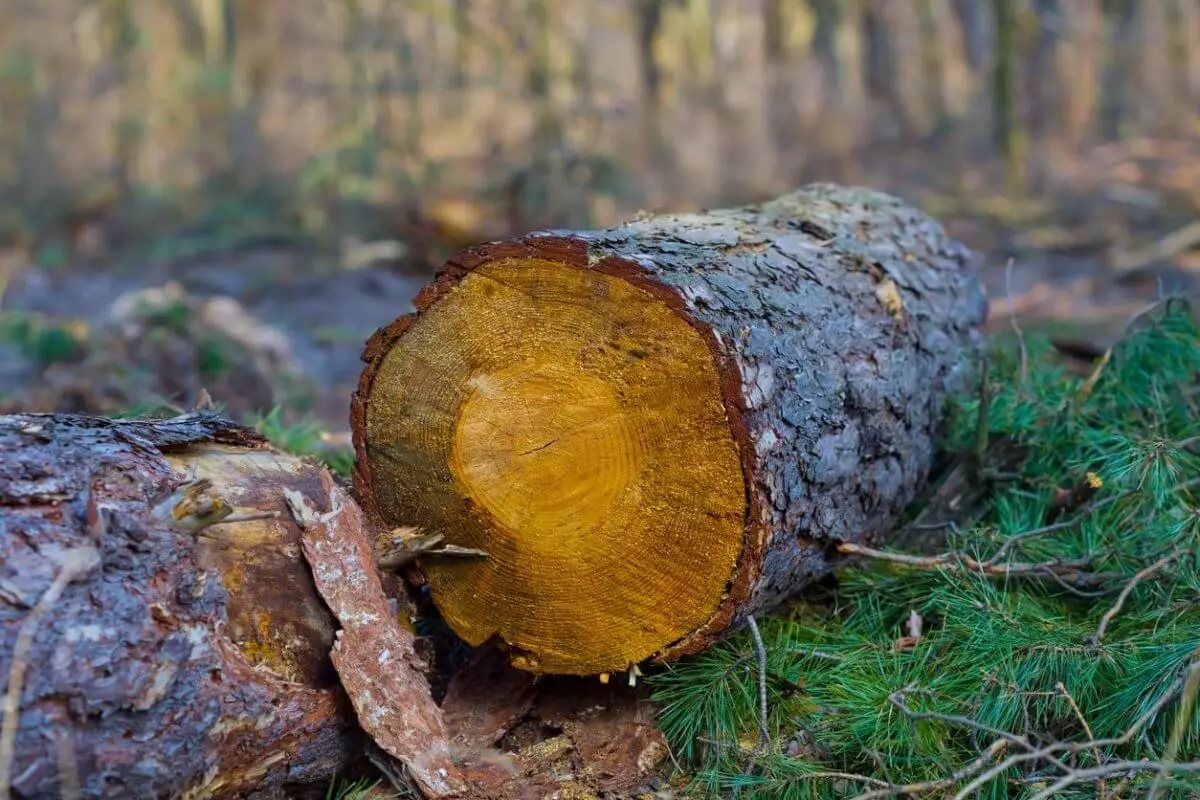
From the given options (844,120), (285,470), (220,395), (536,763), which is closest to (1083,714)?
(536,763)

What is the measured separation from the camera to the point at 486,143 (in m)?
11.1

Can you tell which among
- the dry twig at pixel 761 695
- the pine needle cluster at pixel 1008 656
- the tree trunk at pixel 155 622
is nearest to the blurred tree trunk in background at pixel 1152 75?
the pine needle cluster at pixel 1008 656

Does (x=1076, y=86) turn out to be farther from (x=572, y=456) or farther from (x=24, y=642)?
(x=24, y=642)

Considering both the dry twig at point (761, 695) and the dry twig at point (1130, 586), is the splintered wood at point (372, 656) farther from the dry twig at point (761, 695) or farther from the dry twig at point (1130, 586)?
the dry twig at point (1130, 586)

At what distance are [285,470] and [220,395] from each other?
9.90ft

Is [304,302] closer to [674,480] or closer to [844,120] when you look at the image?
[674,480]

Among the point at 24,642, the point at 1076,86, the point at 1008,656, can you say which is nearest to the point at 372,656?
the point at 24,642

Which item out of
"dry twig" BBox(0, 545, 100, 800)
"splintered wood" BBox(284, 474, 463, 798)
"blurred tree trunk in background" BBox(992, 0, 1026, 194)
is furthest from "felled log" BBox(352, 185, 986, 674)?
"blurred tree trunk in background" BBox(992, 0, 1026, 194)

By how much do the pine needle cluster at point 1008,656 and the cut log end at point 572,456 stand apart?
0.29 m

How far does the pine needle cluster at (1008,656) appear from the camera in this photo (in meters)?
2.09

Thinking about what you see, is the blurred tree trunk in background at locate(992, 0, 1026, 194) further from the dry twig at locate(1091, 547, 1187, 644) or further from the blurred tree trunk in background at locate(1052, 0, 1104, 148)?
the dry twig at locate(1091, 547, 1187, 644)

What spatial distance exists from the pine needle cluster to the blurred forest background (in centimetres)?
295

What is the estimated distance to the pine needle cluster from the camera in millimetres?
2094

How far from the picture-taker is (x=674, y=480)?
7.57ft
